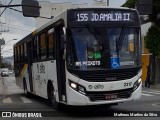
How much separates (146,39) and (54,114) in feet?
81.0

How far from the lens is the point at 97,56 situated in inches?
528

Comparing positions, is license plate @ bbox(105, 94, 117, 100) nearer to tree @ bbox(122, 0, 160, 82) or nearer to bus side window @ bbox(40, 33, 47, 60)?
bus side window @ bbox(40, 33, 47, 60)

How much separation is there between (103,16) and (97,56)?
132 cm

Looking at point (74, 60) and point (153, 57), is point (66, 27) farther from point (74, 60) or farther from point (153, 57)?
point (153, 57)

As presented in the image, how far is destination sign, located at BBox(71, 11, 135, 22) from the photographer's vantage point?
1364 cm

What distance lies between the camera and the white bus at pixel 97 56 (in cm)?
1328

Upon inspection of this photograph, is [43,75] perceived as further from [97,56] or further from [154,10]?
[154,10]

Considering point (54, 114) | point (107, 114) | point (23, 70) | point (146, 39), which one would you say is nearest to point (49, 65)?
point (54, 114)

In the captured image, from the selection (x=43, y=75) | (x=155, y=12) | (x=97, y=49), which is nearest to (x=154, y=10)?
(x=155, y=12)

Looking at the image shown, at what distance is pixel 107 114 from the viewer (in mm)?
14500

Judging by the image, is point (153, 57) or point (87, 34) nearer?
point (87, 34)

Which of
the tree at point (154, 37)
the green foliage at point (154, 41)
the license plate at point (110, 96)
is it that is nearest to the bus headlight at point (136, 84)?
the license plate at point (110, 96)

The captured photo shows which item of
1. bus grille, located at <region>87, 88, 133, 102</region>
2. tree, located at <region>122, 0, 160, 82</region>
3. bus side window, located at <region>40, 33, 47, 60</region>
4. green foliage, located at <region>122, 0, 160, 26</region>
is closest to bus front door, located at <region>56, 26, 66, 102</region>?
bus grille, located at <region>87, 88, 133, 102</region>

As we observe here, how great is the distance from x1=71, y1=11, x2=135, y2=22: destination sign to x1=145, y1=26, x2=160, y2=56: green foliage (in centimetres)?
2397
